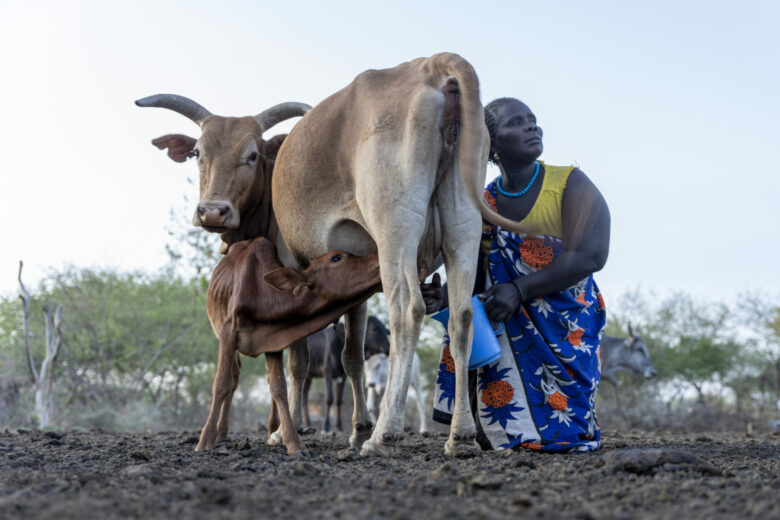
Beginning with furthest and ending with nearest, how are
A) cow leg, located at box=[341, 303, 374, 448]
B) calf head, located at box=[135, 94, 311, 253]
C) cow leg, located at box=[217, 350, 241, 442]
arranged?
cow leg, located at box=[341, 303, 374, 448], calf head, located at box=[135, 94, 311, 253], cow leg, located at box=[217, 350, 241, 442]

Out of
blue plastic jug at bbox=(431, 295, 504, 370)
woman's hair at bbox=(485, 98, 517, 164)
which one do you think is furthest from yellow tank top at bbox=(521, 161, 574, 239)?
blue plastic jug at bbox=(431, 295, 504, 370)

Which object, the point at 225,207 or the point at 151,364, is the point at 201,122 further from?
the point at 151,364

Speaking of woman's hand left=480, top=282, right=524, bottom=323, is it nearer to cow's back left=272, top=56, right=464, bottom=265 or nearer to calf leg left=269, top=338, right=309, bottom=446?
cow's back left=272, top=56, right=464, bottom=265

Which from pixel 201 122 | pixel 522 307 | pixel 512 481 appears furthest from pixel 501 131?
pixel 512 481

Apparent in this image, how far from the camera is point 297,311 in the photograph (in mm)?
4281

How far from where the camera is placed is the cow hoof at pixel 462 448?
3.85 m

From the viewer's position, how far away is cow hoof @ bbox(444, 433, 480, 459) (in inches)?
151

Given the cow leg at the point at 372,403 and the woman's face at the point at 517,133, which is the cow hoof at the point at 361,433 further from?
the cow leg at the point at 372,403

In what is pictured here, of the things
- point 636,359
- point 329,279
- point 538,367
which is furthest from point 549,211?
point 636,359

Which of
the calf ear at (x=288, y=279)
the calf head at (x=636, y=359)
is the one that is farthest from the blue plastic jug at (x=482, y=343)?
the calf head at (x=636, y=359)

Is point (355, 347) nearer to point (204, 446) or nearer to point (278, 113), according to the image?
point (204, 446)

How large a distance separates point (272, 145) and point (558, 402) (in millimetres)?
Result: 2592

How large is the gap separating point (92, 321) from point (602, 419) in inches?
452

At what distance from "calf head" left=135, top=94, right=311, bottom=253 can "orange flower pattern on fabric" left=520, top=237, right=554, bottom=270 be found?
179 cm
